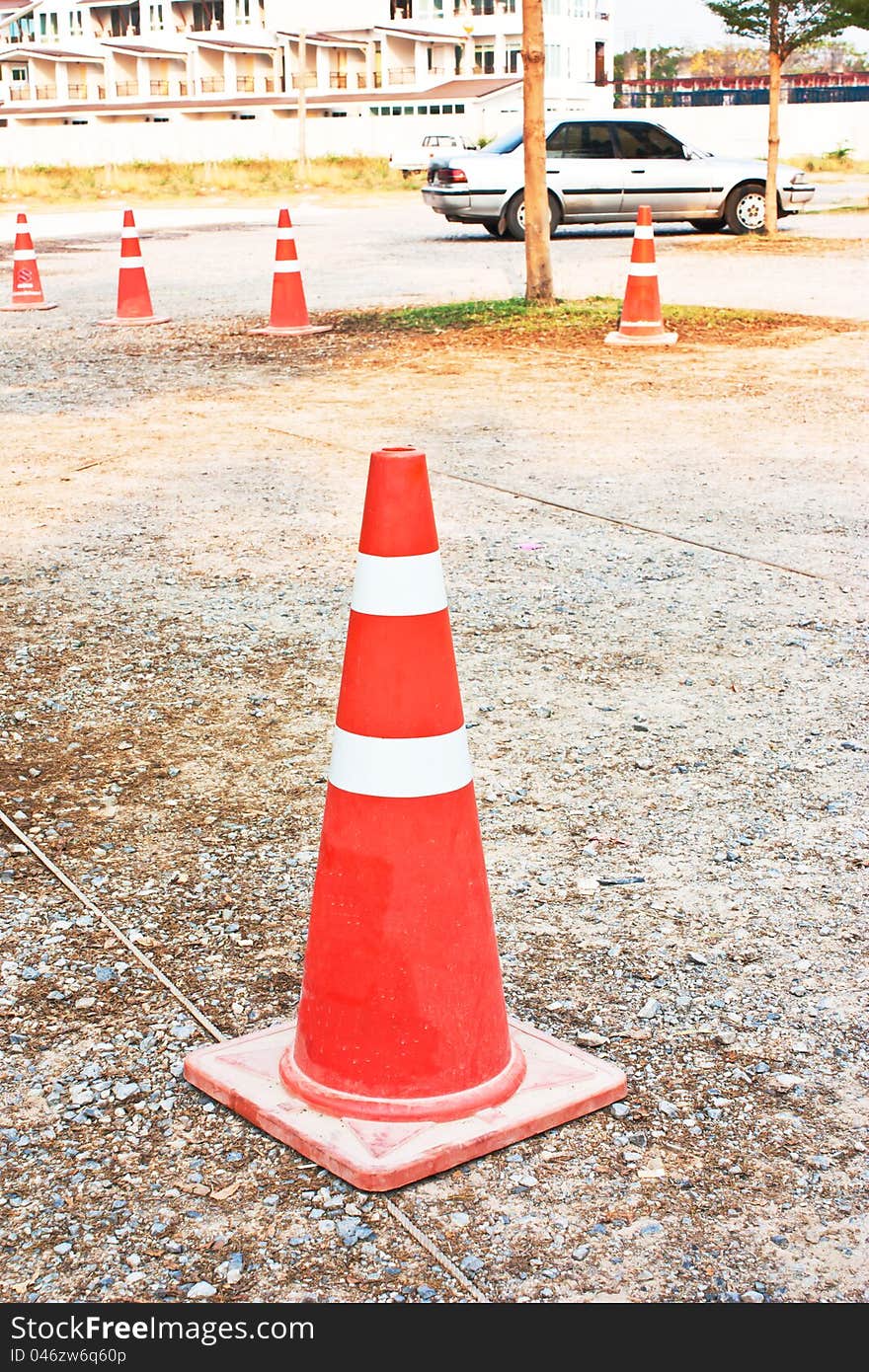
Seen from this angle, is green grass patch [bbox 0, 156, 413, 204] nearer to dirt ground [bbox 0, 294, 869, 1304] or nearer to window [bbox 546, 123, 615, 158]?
window [bbox 546, 123, 615, 158]

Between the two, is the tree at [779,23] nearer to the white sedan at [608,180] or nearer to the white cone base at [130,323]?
the white sedan at [608,180]

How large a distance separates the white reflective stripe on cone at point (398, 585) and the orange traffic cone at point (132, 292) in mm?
11217

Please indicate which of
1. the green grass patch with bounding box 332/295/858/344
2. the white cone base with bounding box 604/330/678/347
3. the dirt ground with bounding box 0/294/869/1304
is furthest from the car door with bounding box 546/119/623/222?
the dirt ground with bounding box 0/294/869/1304

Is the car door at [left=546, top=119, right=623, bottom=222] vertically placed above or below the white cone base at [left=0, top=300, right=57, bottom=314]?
above

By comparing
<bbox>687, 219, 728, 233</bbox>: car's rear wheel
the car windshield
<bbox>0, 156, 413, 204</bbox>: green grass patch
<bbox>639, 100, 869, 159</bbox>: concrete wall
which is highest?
<bbox>639, 100, 869, 159</bbox>: concrete wall

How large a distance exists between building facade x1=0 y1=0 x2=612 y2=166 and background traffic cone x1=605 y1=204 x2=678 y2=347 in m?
68.8

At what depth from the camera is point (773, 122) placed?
19.0m

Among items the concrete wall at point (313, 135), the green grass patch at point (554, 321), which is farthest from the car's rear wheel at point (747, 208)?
the concrete wall at point (313, 135)

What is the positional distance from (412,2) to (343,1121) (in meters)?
97.1

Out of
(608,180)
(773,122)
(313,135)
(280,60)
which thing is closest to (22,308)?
(608,180)

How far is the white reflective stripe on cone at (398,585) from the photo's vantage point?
2.48 metres

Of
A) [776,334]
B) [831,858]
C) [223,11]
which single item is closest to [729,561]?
[831,858]

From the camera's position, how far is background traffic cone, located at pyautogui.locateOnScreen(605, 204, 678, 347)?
36.0 ft

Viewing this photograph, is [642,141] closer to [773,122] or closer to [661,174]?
[661,174]
